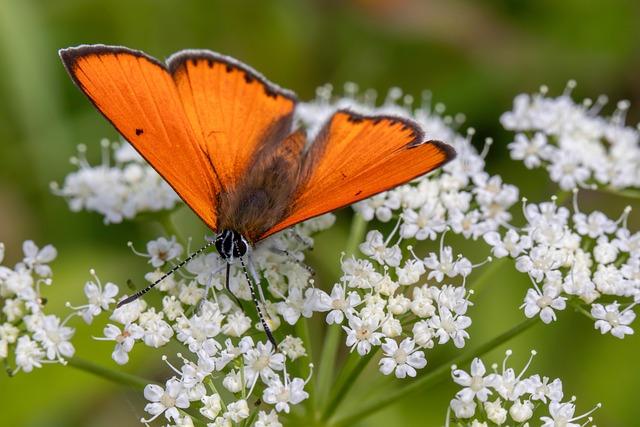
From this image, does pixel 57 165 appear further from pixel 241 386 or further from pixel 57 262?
pixel 241 386

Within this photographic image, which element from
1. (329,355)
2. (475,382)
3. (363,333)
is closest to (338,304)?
(363,333)

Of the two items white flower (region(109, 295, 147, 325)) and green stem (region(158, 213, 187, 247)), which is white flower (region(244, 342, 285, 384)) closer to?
white flower (region(109, 295, 147, 325))

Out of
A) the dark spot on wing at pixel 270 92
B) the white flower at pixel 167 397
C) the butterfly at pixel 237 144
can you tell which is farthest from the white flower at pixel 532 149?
the white flower at pixel 167 397

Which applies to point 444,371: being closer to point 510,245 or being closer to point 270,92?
point 510,245

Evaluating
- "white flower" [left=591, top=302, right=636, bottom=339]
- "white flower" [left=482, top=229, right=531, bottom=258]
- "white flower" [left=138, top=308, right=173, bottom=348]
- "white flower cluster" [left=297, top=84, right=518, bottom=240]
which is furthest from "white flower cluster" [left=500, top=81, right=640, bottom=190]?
"white flower" [left=138, top=308, right=173, bottom=348]

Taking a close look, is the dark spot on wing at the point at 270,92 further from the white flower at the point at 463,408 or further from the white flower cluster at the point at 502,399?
the white flower at the point at 463,408
